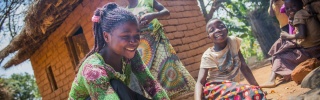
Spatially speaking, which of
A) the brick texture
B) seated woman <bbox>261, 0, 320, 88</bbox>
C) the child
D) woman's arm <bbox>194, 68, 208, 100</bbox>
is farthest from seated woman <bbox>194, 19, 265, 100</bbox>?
the brick texture

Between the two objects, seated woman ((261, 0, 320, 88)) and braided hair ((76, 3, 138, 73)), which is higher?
braided hair ((76, 3, 138, 73))

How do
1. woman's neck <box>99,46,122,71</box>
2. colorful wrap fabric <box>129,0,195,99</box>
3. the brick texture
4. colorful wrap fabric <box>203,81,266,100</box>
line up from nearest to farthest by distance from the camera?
woman's neck <box>99,46,122,71</box>, colorful wrap fabric <box>203,81,266,100</box>, colorful wrap fabric <box>129,0,195,99</box>, the brick texture

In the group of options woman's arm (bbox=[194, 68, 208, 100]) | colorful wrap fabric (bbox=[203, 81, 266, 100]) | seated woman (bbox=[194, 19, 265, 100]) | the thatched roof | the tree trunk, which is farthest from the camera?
the tree trunk

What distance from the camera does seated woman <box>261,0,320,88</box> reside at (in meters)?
3.01

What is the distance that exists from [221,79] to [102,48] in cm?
131

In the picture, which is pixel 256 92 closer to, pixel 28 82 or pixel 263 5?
pixel 263 5

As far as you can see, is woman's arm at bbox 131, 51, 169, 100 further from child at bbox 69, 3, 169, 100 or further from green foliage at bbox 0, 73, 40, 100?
green foliage at bbox 0, 73, 40, 100

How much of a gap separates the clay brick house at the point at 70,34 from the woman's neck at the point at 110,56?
2.30 metres

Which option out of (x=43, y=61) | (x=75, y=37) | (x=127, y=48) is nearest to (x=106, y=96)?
(x=127, y=48)

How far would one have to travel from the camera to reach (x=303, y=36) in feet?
9.79

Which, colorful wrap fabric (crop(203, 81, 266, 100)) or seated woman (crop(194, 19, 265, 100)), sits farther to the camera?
seated woman (crop(194, 19, 265, 100))

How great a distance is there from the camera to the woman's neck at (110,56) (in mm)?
1511

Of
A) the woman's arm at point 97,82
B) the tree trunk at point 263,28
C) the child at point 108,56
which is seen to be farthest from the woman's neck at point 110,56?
the tree trunk at point 263,28

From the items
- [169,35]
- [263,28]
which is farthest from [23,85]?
[169,35]
